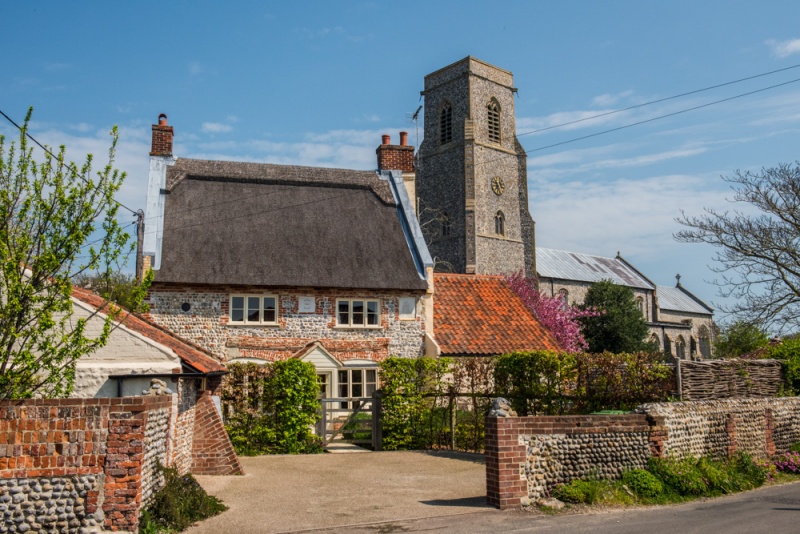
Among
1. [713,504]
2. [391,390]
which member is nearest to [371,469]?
[391,390]

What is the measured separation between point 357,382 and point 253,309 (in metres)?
4.17

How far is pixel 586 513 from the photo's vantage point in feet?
33.8

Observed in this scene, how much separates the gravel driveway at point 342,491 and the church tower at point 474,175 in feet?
127

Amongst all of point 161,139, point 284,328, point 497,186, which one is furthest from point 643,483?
point 497,186

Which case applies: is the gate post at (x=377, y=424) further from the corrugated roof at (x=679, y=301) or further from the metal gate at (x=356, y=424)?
the corrugated roof at (x=679, y=301)

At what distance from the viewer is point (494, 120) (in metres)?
59.4

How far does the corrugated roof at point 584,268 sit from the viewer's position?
61.3 m

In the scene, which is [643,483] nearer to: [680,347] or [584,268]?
[584,268]

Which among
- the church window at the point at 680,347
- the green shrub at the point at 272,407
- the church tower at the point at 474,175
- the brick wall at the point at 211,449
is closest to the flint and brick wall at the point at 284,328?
the green shrub at the point at 272,407

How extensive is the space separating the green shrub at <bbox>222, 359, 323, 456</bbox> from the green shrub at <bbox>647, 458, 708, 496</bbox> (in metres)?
9.44

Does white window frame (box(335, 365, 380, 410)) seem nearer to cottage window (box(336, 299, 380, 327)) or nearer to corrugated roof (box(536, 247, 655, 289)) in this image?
cottage window (box(336, 299, 380, 327))

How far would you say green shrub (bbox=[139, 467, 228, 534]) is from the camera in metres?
8.62

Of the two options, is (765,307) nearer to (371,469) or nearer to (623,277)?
(371,469)

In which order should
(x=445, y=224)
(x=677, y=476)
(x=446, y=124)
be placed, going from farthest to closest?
(x=446, y=124) → (x=445, y=224) → (x=677, y=476)
